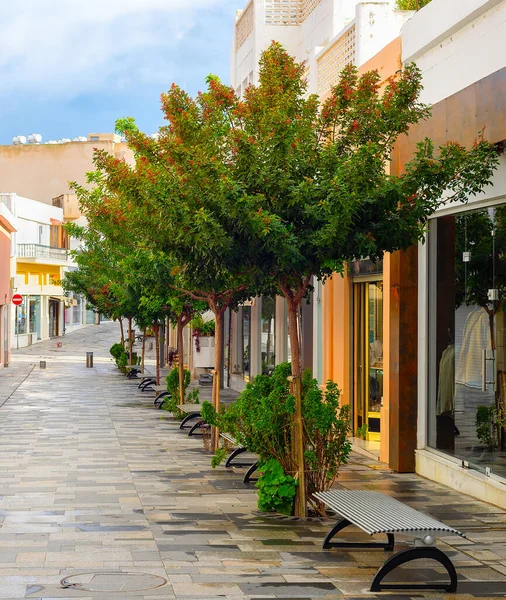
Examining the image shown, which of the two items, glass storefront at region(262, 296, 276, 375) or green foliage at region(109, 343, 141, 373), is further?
green foliage at region(109, 343, 141, 373)

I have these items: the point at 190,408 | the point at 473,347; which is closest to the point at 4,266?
the point at 190,408

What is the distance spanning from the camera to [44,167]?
→ 74875 mm

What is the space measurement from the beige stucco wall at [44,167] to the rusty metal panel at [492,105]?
64291 mm

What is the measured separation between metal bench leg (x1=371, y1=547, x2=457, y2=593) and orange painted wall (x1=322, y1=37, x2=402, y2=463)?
21.2ft

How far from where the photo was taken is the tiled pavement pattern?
710 cm

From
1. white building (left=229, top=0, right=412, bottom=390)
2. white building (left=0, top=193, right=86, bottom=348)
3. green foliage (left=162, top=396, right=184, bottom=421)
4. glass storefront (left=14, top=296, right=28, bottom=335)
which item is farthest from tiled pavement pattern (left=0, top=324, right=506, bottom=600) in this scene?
white building (left=0, top=193, right=86, bottom=348)

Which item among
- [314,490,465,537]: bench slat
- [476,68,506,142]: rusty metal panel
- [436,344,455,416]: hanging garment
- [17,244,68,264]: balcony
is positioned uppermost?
[17,244,68,264]: balcony

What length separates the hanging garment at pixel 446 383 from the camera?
12.1 m

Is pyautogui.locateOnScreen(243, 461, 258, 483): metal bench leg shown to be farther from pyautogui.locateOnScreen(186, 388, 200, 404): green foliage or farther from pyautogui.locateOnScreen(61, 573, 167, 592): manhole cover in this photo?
pyautogui.locateOnScreen(186, 388, 200, 404): green foliage

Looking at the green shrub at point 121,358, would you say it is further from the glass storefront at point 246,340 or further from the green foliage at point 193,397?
the green foliage at point 193,397

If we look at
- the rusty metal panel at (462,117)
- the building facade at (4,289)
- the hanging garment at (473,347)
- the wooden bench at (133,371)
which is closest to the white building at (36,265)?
the building facade at (4,289)

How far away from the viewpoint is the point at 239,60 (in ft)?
92.1

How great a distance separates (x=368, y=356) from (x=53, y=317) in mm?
59709

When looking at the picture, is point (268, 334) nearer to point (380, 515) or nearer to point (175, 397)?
point (175, 397)
